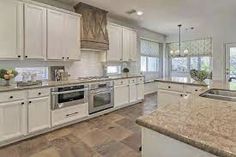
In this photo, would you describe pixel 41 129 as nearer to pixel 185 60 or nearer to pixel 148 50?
pixel 148 50

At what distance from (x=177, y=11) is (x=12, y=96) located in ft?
14.8

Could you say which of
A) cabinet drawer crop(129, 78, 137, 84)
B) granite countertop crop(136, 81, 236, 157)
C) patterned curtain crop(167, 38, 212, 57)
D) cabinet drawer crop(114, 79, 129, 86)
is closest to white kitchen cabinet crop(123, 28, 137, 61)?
cabinet drawer crop(129, 78, 137, 84)

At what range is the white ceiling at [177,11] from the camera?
4.02 metres

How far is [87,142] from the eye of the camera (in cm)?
275

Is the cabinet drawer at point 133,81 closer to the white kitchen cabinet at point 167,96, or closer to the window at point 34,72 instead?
the white kitchen cabinet at point 167,96

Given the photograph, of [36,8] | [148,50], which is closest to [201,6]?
[148,50]

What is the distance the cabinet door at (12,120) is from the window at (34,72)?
0.82 m

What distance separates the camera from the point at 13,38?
2904mm

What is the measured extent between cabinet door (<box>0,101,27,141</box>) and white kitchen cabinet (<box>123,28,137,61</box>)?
3.47m

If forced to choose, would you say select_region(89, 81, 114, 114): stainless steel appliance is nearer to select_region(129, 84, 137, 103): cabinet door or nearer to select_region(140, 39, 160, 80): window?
select_region(129, 84, 137, 103): cabinet door

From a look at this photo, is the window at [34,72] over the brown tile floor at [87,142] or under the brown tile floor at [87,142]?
over

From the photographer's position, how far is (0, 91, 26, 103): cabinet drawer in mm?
2529

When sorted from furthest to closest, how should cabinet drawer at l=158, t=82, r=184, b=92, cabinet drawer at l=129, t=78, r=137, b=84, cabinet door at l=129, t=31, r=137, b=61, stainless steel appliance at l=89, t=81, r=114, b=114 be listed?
1. cabinet door at l=129, t=31, r=137, b=61
2. cabinet drawer at l=129, t=78, r=137, b=84
3. stainless steel appliance at l=89, t=81, r=114, b=114
4. cabinet drawer at l=158, t=82, r=184, b=92

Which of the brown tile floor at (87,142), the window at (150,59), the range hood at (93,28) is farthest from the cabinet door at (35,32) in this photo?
the window at (150,59)
